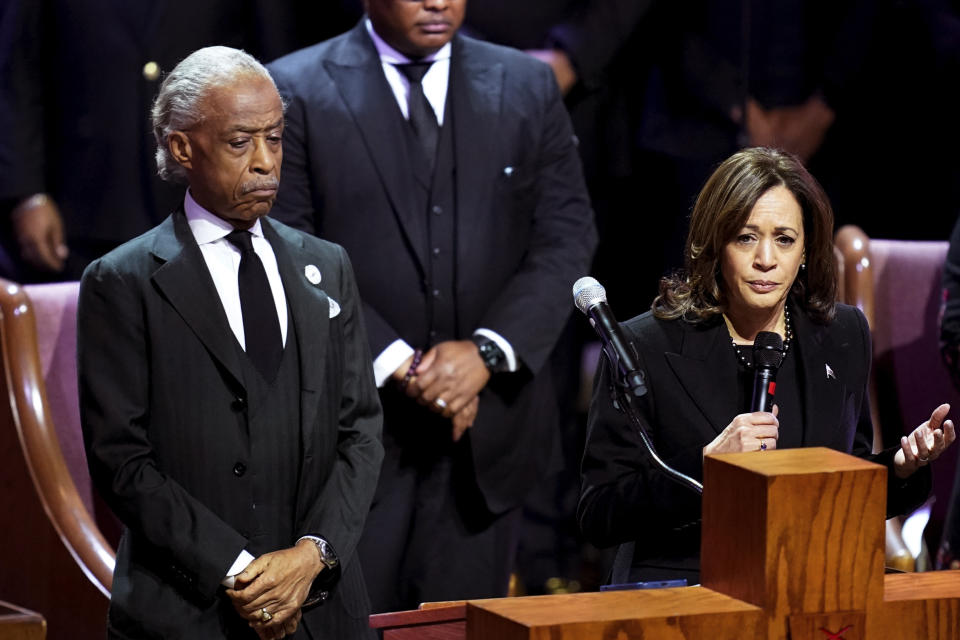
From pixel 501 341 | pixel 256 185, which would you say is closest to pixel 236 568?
pixel 256 185

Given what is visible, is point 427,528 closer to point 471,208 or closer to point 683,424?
point 471,208

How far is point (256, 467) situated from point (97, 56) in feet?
7.10

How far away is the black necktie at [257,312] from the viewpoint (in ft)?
8.32

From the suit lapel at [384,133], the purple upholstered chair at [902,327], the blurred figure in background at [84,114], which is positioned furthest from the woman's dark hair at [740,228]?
the blurred figure in background at [84,114]

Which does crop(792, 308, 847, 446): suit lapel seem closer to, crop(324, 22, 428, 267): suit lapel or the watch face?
the watch face

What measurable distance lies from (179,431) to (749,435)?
943 millimetres

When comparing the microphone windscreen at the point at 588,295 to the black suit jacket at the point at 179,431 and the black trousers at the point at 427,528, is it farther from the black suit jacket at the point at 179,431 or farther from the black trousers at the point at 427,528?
the black trousers at the point at 427,528

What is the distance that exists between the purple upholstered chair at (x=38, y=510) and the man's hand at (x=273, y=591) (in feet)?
2.77

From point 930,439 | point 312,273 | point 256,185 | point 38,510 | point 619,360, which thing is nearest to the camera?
point 619,360

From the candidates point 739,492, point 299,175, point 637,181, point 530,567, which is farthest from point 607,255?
point 739,492

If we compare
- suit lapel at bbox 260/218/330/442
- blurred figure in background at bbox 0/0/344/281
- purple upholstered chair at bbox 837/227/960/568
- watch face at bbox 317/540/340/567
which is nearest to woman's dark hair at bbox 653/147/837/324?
suit lapel at bbox 260/218/330/442

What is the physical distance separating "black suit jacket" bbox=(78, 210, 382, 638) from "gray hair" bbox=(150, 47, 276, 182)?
0.10 metres

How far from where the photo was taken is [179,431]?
8.17 feet

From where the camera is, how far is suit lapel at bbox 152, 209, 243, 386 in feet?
8.17
